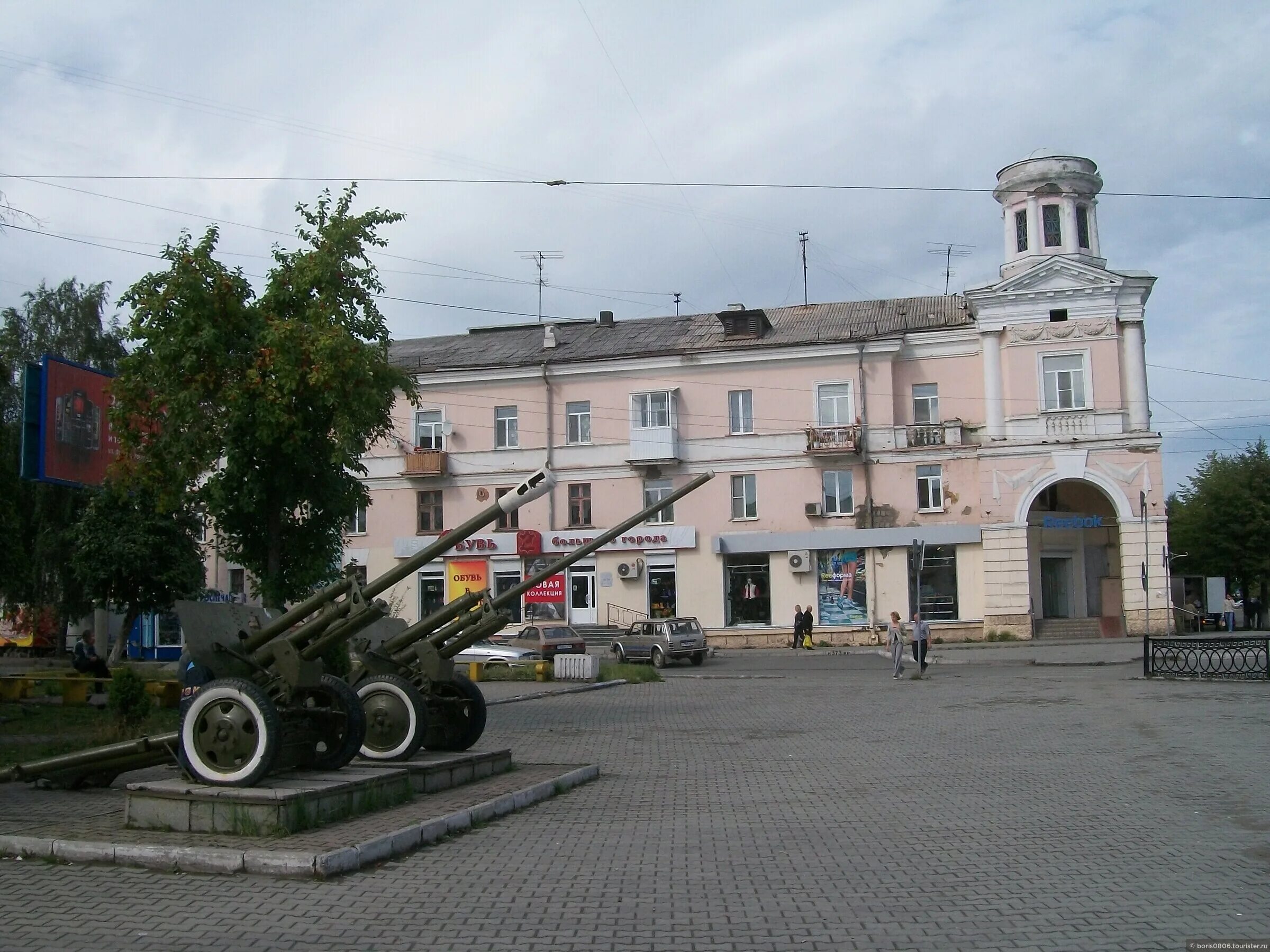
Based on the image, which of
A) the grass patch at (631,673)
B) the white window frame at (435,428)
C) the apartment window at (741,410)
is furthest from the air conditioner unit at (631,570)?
the grass patch at (631,673)

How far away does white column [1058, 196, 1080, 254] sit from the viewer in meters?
40.8

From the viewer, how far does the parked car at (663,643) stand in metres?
34.5

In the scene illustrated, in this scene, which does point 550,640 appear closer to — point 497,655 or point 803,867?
point 497,655

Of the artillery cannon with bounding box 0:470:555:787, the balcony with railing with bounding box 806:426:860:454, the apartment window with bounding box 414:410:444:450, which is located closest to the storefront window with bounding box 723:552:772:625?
the balcony with railing with bounding box 806:426:860:454

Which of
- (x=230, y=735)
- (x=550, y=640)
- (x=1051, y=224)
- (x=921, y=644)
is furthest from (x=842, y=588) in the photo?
(x=230, y=735)

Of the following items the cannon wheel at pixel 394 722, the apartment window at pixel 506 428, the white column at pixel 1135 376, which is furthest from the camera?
the apartment window at pixel 506 428

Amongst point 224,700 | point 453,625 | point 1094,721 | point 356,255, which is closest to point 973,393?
point 1094,721

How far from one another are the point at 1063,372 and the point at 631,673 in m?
20.7

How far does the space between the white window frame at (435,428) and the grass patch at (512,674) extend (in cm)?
1826

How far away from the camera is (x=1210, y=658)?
24.3 m

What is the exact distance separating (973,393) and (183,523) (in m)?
27.3

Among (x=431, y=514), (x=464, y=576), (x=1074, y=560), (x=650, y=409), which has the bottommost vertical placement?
(x=464, y=576)

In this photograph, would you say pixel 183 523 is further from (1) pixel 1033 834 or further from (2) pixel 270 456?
(1) pixel 1033 834

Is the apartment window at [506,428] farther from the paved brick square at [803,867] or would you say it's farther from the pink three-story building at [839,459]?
the paved brick square at [803,867]
